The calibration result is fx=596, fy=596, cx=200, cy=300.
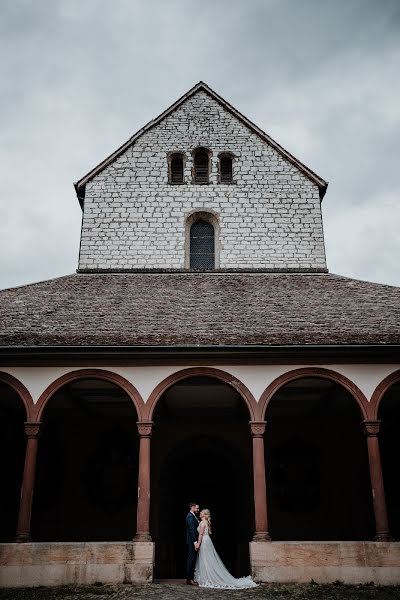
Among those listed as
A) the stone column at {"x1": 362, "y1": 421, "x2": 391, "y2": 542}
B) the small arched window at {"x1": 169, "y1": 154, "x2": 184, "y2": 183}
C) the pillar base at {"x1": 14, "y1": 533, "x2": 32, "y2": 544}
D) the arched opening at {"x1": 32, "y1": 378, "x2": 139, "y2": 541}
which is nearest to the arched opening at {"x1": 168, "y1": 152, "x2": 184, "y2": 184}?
the small arched window at {"x1": 169, "y1": 154, "x2": 184, "y2": 183}

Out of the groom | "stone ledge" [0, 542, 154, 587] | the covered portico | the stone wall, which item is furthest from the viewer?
the stone wall

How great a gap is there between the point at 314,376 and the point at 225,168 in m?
8.76

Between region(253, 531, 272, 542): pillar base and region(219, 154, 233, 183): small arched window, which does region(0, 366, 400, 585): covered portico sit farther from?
region(219, 154, 233, 183): small arched window

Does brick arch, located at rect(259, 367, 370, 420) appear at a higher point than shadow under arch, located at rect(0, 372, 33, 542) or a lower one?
higher

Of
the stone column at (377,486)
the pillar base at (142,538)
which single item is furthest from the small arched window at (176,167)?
the pillar base at (142,538)

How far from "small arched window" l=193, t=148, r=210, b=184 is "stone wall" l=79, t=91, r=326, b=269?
9.3 inches

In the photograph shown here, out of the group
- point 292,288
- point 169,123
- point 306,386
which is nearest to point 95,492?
point 306,386

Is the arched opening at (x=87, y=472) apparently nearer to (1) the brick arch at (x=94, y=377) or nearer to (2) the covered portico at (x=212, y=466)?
(2) the covered portico at (x=212, y=466)

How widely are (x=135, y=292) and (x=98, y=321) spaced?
236 centimetres

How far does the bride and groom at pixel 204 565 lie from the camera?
924 centimetres

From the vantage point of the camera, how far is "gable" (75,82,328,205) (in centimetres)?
1720

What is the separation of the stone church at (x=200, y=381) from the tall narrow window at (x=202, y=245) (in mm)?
43

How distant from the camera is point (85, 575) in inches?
357

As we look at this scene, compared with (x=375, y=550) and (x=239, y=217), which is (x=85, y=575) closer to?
(x=375, y=550)
